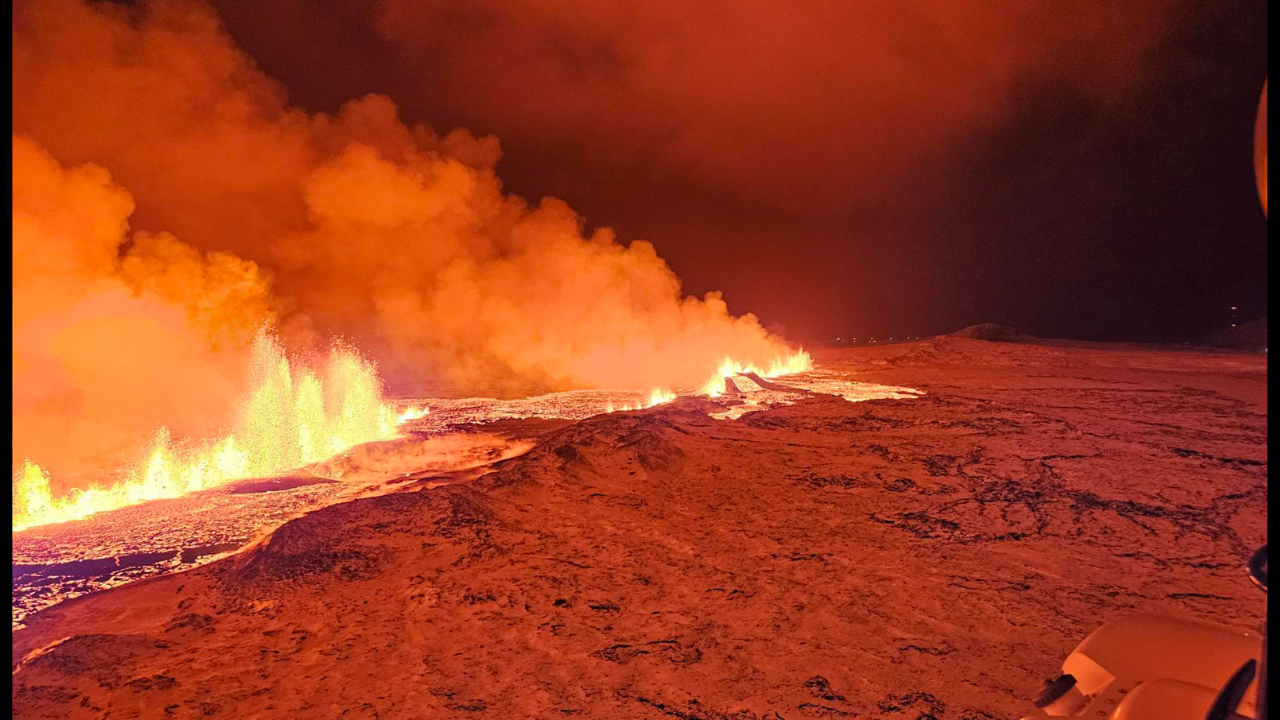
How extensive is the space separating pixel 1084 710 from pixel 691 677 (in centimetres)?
180

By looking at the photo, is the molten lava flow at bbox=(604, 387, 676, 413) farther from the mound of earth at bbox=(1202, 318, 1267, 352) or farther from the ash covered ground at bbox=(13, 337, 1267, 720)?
the mound of earth at bbox=(1202, 318, 1267, 352)

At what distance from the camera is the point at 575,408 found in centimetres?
1451


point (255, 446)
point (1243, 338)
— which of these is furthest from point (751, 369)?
point (1243, 338)

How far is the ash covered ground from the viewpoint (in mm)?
3180

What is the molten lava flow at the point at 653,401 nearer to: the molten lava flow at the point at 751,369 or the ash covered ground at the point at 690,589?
the molten lava flow at the point at 751,369

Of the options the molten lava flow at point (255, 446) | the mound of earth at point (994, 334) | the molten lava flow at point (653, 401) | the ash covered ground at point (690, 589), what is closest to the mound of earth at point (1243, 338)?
the mound of earth at point (994, 334)

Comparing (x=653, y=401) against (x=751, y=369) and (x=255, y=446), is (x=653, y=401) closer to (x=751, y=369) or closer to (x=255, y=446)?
(x=751, y=369)

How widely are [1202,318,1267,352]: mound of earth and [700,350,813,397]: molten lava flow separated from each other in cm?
2119

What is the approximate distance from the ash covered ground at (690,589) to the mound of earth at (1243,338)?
2921 cm

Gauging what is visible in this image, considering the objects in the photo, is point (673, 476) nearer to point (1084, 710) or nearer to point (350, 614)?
point (350, 614)

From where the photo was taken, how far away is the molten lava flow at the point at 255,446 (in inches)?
285

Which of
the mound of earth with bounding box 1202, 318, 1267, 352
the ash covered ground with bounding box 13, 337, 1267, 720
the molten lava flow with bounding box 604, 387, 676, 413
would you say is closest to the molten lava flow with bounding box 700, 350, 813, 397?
the molten lava flow with bounding box 604, 387, 676, 413

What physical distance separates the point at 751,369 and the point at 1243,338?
28427 millimetres

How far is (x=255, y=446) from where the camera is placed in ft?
32.0
